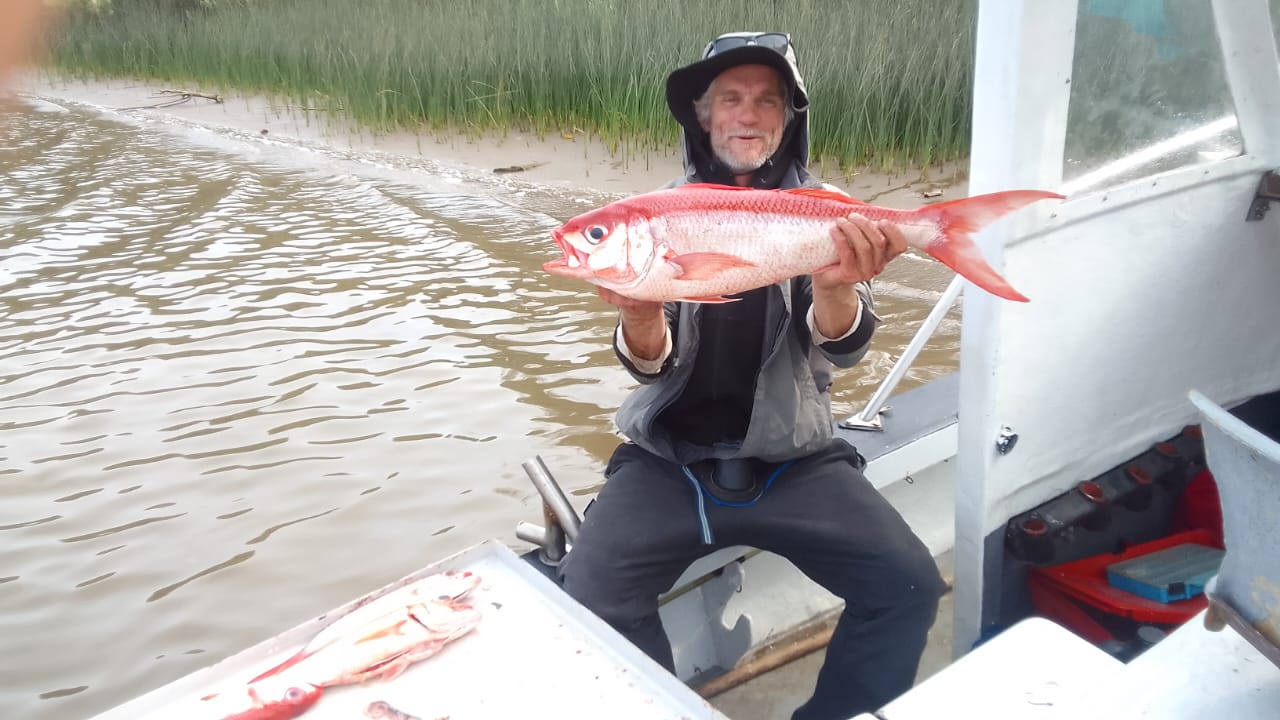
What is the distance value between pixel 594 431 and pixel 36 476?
2788mm

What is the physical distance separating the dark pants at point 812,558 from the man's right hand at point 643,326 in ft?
1.29

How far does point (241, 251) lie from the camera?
7.95 meters

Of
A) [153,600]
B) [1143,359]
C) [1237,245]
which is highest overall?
[1237,245]

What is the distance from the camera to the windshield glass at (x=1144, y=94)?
219 centimetres

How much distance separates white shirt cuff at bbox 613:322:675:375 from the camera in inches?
96.0

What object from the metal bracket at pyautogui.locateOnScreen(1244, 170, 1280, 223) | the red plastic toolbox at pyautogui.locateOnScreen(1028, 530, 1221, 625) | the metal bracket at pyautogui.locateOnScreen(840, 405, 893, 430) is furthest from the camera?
the metal bracket at pyautogui.locateOnScreen(840, 405, 893, 430)

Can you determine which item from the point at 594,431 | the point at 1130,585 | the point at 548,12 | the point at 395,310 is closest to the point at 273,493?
the point at 594,431

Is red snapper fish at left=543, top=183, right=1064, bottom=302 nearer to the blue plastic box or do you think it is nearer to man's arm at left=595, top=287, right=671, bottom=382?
man's arm at left=595, top=287, right=671, bottom=382

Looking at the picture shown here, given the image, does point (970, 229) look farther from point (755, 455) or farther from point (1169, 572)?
point (1169, 572)

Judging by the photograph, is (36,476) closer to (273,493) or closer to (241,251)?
(273,493)

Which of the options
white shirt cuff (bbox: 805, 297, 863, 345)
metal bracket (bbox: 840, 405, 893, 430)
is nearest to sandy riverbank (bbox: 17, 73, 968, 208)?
metal bracket (bbox: 840, 405, 893, 430)

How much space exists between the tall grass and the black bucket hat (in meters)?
2.91

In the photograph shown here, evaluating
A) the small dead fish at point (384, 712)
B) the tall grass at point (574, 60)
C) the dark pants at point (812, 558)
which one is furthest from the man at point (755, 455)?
the tall grass at point (574, 60)

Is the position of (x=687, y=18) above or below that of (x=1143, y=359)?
above
